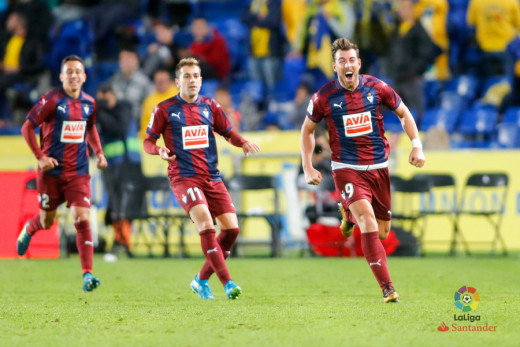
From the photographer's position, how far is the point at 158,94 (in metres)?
16.5

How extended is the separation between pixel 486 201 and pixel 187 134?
25.8 ft

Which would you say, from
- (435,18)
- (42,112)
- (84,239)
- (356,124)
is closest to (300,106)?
(435,18)

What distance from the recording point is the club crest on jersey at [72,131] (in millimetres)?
10367

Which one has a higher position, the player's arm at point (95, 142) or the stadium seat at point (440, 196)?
the player's arm at point (95, 142)

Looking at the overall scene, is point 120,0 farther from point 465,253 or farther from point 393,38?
point 465,253

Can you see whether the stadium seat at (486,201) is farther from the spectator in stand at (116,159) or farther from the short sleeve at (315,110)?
the short sleeve at (315,110)

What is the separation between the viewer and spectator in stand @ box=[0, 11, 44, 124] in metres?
19.2

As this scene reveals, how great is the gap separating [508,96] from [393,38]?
246 centimetres

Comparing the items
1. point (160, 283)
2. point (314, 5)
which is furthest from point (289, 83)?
point (160, 283)

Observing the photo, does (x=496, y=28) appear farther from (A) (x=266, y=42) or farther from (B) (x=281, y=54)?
(A) (x=266, y=42)

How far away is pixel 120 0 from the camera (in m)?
20.1

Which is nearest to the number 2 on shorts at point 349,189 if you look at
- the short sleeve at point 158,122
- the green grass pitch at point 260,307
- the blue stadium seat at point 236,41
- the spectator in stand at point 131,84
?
the green grass pitch at point 260,307

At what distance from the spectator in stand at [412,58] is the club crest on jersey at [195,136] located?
27.9ft

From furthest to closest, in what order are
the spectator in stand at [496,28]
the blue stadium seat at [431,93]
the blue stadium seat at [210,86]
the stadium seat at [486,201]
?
the blue stadium seat at [210,86] → the blue stadium seat at [431,93] → the spectator in stand at [496,28] → the stadium seat at [486,201]
